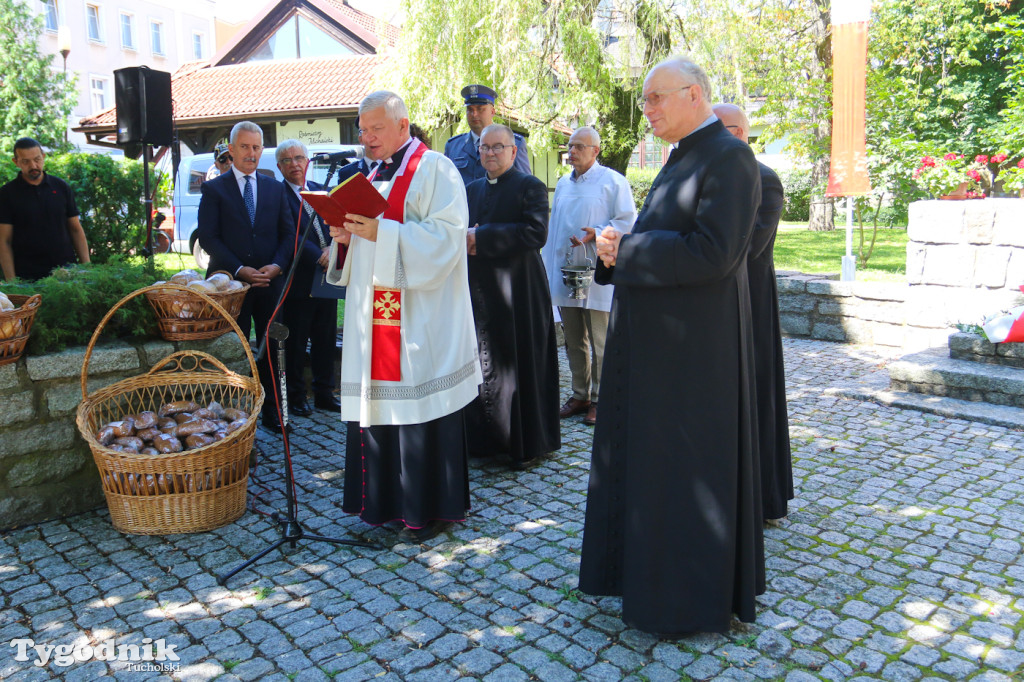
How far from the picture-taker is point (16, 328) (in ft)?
13.5

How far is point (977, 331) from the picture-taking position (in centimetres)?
705

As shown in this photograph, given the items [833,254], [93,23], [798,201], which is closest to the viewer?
[833,254]

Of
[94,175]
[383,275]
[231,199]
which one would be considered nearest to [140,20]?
[94,175]

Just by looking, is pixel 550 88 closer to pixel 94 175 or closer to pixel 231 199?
pixel 94 175

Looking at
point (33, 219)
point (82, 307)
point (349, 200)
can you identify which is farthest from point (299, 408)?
point (349, 200)

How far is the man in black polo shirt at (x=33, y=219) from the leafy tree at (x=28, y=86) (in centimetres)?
2427

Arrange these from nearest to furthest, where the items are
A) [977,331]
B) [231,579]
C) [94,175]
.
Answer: [231,579] → [977,331] → [94,175]

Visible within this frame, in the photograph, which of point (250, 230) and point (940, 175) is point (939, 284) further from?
point (250, 230)

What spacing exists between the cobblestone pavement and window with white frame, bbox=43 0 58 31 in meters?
40.0

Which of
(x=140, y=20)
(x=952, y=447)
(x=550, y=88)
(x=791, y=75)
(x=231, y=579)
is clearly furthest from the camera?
(x=140, y=20)

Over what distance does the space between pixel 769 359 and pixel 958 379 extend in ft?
11.1

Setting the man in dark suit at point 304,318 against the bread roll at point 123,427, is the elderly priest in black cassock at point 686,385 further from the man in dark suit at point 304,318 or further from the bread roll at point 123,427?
the man in dark suit at point 304,318

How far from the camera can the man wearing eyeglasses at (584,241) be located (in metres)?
6.12

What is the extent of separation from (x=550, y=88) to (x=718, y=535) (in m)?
12.0
